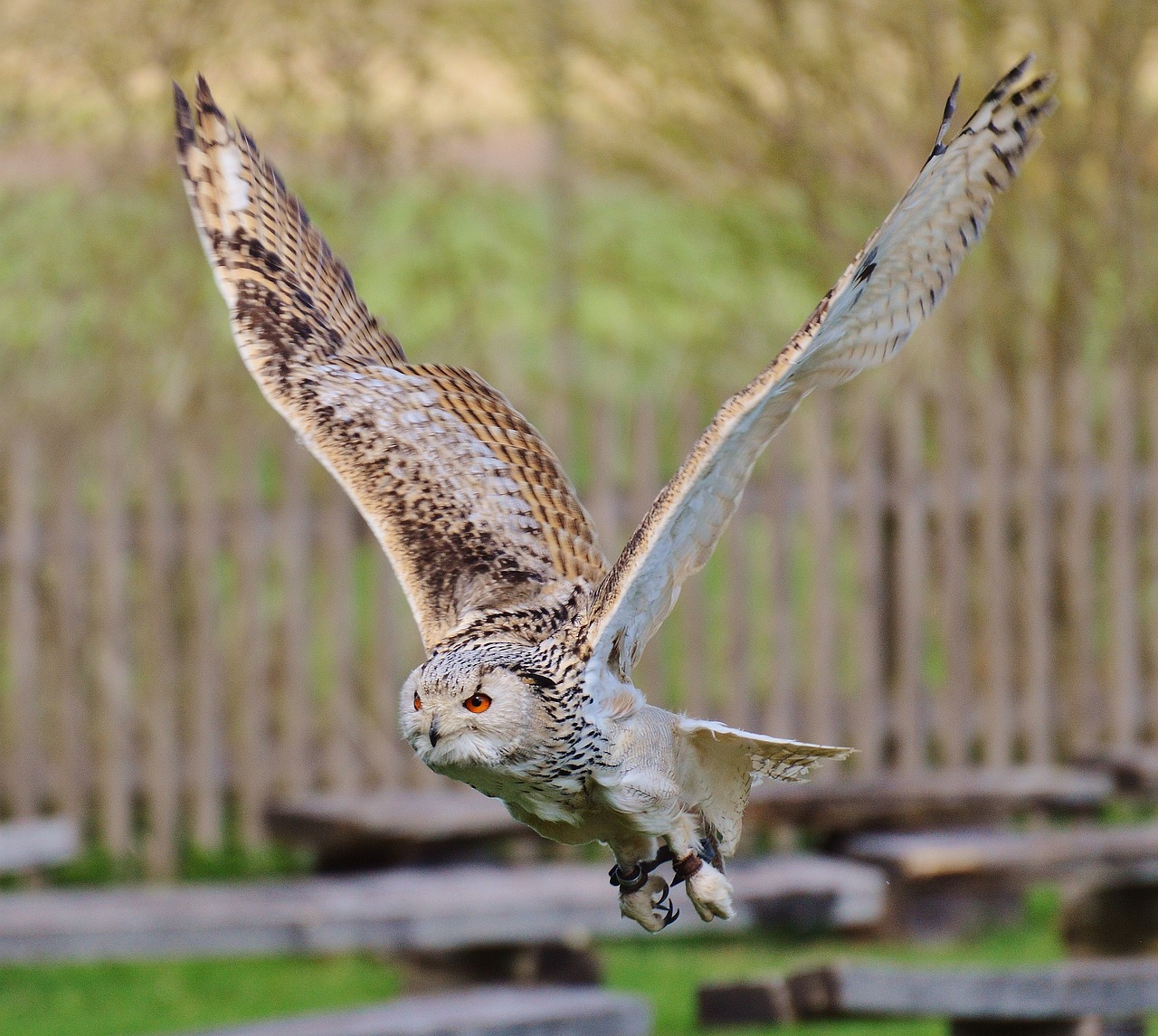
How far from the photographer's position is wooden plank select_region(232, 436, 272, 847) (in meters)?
6.97

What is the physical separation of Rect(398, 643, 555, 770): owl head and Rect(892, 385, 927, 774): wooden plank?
4.84 metres

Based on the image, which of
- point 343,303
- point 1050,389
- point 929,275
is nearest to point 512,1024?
point 343,303

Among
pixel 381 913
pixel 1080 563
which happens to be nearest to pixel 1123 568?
pixel 1080 563

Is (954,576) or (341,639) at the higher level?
(954,576)

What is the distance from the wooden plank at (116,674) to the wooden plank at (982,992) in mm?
3202

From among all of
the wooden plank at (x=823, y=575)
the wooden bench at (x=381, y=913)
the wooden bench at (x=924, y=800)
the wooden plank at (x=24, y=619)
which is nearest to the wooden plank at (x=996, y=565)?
the wooden plank at (x=823, y=575)

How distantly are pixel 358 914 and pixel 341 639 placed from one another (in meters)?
2.24

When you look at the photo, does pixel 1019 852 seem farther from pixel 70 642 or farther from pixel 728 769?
pixel 70 642

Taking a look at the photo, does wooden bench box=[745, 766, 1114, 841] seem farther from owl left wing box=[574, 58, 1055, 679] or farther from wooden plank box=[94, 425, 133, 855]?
owl left wing box=[574, 58, 1055, 679]

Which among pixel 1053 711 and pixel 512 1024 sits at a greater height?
pixel 1053 711

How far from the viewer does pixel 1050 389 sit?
8414mm

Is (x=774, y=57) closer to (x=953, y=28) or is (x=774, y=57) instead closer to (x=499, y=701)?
(x=953, y=28)

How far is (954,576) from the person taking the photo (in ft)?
24.6

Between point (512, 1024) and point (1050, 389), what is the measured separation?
4.87 meters
